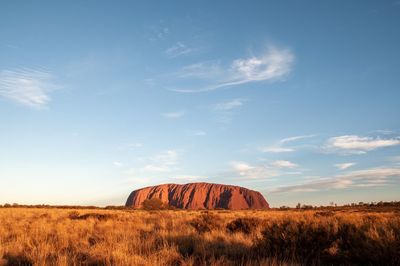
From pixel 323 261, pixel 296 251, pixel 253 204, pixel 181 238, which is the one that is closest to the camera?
pixel 323 261

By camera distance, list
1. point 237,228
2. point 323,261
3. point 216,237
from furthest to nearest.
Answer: point 237,228 < point 216,237 < point 323,261

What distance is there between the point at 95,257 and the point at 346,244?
4.94 m

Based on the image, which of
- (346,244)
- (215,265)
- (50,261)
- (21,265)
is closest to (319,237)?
(346,244)

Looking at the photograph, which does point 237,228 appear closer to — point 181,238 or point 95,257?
point 181,238

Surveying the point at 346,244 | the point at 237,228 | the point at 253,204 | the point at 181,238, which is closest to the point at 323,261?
the point at 346,244

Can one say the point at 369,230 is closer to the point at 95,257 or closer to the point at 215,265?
the point at 215,265

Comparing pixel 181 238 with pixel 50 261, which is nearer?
pixel 50 261

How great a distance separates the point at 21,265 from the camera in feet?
24.1

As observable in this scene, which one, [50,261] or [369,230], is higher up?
[369,230]

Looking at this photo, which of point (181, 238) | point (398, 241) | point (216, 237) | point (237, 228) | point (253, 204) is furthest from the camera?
point (253, 204)

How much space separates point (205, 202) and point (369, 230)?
19234cm

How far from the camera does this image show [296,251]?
7.34m

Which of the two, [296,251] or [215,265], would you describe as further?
[296,251]

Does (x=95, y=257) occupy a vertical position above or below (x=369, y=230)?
below
